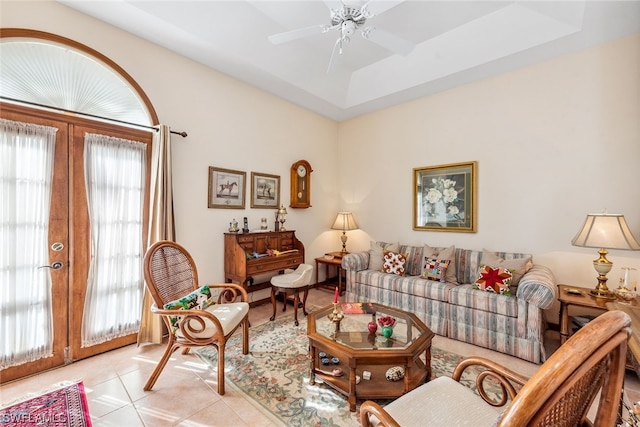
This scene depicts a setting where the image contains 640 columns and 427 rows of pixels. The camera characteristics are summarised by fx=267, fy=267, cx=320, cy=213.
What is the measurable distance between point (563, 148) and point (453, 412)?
337cm

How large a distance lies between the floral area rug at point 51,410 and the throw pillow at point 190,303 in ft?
2.38

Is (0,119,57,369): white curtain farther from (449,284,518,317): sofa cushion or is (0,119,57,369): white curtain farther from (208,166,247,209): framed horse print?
(449,284,518,317): sofa cushion

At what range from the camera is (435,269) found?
346cm

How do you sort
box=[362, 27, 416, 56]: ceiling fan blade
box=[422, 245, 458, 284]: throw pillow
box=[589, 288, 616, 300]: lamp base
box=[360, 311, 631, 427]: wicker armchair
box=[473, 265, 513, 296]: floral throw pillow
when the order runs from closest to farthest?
1. box=[360, 311, 631, 427]: wicker armchair
2. box=[362, 27, 416, 56]: ceiling fan blade
3. box=[589, 288, 616, 300]: lamp base
4. box=[473, 265, 513, 296]: floral throw pillow
5. box=[422, 245, 458, 284]: throw pillow

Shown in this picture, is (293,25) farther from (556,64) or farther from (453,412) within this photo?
(453,412)

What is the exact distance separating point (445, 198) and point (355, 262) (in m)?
1.65

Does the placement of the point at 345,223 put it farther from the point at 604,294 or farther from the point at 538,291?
the point at 604,294

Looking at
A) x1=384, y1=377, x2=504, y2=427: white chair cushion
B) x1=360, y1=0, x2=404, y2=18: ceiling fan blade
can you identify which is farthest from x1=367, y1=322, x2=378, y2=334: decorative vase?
x1=360, y1=0, x2=404, y2=18: ceiling fan blade

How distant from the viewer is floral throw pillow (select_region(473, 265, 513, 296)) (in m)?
2.87

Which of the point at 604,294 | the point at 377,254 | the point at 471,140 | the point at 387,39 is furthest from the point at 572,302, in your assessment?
the point at 387,39

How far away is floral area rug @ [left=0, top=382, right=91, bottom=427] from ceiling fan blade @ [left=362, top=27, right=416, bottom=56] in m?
3.54

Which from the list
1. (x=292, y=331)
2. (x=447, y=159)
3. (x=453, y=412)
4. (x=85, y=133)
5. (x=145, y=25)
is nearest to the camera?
(x=453, y=412)

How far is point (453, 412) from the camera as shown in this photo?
127 centimetres

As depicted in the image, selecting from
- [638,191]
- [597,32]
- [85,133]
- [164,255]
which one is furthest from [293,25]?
[638,191]
